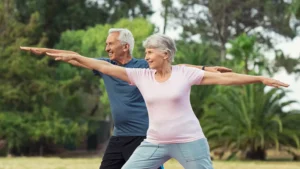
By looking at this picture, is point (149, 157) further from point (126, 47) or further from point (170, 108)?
point (126, 47)

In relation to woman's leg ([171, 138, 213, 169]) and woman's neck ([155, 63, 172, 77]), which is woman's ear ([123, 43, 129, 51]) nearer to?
woman's neck ([155, 63, 172, 77])

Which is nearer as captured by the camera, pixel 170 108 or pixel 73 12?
pixel 170 108

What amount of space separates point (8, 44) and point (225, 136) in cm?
1609

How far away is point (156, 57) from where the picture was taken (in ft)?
21.8

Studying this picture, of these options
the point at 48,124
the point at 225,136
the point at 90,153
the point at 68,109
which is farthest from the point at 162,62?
the point at 90,153

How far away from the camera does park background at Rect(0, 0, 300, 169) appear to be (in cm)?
3325

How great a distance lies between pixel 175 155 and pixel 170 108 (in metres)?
0.40

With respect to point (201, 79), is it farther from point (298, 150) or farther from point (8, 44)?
point (8, 44)

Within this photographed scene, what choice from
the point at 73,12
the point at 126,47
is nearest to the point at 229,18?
the point at 73,12

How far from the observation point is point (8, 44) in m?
44.9

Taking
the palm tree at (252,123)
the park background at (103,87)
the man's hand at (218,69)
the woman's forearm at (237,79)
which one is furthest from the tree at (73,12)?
the woman's forearm at (237,79)

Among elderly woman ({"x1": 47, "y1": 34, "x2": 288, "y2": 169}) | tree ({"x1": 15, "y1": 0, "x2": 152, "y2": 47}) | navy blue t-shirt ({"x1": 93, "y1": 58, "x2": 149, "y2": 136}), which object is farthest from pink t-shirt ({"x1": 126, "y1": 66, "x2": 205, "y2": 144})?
tree ({"x1": 15, "y1": 0, "x2": 152, "y2": 47})

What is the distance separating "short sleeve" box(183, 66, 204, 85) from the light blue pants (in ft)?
1.55

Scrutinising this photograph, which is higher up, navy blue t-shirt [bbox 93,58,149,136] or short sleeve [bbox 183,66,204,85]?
short sleeve [bbox 183,66,204,85]
